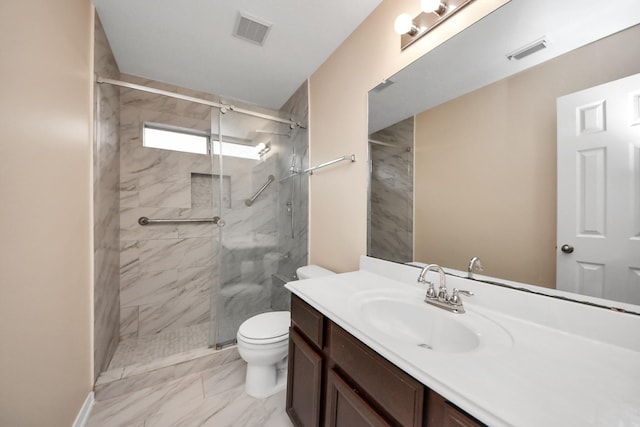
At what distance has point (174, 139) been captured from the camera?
2.40 metres

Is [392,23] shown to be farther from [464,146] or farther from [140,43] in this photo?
[140,43]

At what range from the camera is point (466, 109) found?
40.8 inches

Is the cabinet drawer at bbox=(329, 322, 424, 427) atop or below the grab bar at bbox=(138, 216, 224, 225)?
below

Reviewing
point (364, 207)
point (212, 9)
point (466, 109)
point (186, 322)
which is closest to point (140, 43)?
point (212, 9)

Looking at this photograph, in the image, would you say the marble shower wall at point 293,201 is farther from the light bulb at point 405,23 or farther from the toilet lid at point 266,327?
the light bulb at point 405,23

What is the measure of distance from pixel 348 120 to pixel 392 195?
2.22 ft

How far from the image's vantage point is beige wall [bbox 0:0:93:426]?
75 cm

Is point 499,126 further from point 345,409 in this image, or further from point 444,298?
point 345,409

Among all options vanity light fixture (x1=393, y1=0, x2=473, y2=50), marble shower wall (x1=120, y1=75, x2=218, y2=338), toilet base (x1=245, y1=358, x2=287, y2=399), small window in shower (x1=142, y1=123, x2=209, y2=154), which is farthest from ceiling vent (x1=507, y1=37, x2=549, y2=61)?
small window in shower (x1=142, y1=123, x2=209, y2=154)

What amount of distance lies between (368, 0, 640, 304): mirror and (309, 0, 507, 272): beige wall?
0.15 metres

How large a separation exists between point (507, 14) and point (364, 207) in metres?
1.06

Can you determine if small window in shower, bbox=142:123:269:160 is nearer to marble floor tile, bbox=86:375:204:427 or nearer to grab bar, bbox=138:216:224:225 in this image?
grab bar, bbox=138:216:224:225

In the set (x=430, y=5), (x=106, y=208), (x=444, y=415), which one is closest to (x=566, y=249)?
(x=444, y=415)

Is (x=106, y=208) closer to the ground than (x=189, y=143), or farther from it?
closer to the ground
